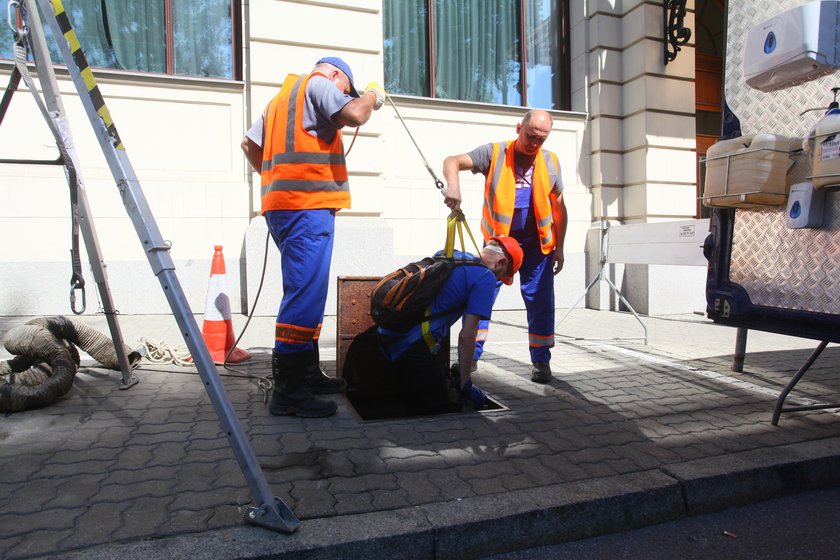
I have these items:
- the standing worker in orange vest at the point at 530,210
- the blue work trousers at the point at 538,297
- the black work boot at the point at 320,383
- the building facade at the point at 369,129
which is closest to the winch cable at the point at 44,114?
the black work boot at the point at 320,383

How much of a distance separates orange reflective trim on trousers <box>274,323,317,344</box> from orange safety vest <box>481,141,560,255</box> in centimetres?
141

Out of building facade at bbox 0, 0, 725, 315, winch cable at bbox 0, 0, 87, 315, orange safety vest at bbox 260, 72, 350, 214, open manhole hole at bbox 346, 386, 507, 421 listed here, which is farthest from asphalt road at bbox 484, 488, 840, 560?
building facade at bbox 0, 0, 725, 315

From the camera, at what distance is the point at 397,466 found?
249 cm

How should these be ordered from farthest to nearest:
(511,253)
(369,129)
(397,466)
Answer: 1. (369,129)
2. (511,253)
3. (397,466)

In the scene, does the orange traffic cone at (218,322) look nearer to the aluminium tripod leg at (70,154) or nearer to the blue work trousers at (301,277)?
the aluminium tripod leg at (70,154)

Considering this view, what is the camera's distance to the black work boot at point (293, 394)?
304cm

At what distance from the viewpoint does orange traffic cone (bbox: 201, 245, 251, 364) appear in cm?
A: 422

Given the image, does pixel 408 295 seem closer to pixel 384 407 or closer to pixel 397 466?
pixel 384 407

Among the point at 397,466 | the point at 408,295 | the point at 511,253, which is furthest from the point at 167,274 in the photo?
the point at 511,253

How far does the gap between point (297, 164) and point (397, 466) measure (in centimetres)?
157

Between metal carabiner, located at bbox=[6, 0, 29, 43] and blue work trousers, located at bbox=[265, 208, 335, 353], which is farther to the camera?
blue work trousers, located at bbox=[265, 208, 335, 353]

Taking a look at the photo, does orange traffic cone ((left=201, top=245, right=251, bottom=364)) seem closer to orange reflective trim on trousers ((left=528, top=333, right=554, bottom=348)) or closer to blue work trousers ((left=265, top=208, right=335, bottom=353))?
blue work trousers ((left=265, top=208, right=335, bottom=353))

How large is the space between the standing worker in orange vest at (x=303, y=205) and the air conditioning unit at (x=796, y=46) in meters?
2.09

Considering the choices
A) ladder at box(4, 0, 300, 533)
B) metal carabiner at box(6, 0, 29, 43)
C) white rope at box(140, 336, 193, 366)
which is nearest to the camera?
ladder at box(4, 0, 300, 533)
